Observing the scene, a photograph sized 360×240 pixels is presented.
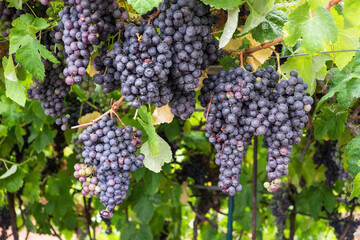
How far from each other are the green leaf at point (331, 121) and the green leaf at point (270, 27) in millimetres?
629

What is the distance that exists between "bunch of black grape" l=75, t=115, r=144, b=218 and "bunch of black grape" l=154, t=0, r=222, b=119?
0.77ft

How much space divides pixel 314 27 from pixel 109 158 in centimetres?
68

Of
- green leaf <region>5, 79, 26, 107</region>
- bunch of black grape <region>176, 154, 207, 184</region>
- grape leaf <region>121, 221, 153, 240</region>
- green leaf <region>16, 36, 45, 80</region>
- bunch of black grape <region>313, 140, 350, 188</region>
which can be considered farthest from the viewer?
bunch of black grape <region>176, 154, 207, 184</region>

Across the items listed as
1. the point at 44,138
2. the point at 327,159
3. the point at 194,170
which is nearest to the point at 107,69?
the point at 44,138

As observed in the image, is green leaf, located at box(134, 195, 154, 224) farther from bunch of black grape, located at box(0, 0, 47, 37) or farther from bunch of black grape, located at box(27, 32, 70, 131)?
bunch of black grape, located at box(0, 0, 47, 37)

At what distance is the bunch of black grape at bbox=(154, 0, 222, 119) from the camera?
1060 mm

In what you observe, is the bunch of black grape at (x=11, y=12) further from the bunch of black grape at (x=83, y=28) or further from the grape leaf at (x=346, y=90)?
the grape leaf at (x=346, y=90)

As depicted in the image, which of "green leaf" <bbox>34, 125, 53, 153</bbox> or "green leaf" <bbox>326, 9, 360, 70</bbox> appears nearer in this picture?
"green leaf" <bbox>326, 9, 360, 70</bbox>

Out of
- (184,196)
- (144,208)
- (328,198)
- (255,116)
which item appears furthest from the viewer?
(184,196)

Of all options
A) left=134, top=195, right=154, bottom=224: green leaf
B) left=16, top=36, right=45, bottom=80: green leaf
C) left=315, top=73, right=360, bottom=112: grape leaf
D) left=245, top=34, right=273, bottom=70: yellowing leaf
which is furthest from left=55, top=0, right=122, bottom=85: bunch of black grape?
left=134, top=195, right=154, bottom=224: green leaf

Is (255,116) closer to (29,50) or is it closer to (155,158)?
(155,158)

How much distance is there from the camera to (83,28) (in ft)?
3.61

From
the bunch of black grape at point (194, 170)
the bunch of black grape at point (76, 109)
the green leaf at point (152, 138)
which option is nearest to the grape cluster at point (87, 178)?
the green leaf at point (152, 138)

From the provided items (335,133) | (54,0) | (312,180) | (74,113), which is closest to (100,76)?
(54,0)
